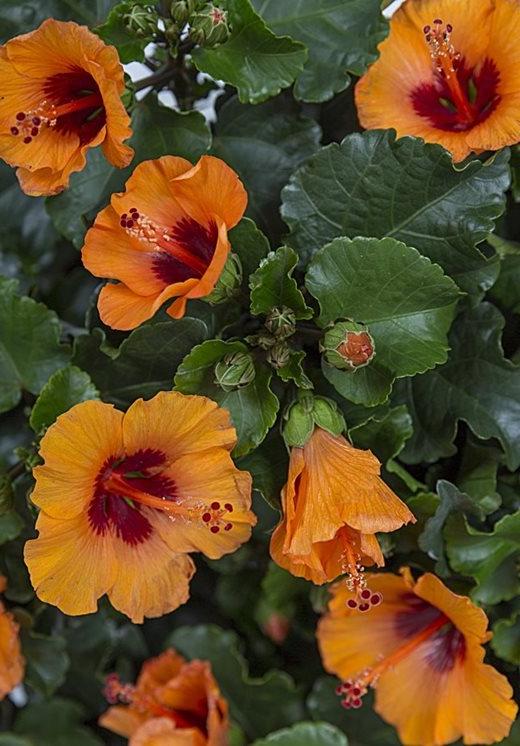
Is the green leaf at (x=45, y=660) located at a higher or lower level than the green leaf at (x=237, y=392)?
lower

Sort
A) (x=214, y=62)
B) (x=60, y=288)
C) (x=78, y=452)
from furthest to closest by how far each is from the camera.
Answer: (x=60, y=288), (x=214, y=62), (x=78, y=452)

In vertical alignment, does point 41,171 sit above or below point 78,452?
above

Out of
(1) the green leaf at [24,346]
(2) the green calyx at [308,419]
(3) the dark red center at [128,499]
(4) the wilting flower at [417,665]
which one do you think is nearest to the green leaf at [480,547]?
(4) the wilting flower at [417,665]

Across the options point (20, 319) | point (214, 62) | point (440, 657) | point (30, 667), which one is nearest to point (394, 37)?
point (214, 62)

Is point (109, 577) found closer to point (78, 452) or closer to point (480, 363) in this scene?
point (78, 452)

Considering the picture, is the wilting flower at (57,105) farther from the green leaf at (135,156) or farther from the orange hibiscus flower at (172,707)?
the orange hibiscus flower at (172,707)

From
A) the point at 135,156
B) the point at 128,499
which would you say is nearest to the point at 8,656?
the point at 128,499
